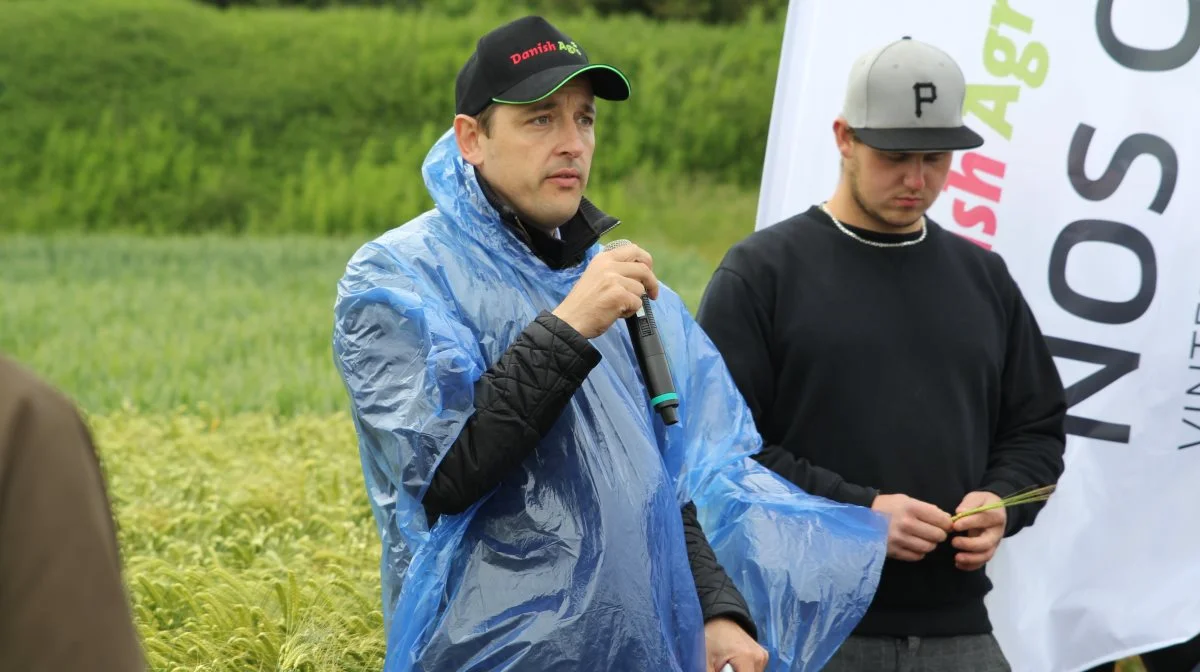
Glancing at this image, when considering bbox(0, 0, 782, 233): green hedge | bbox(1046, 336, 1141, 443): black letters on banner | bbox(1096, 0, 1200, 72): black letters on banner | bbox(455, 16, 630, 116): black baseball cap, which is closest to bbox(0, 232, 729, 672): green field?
bbox(455, 16, 630, 116): black baseball cap

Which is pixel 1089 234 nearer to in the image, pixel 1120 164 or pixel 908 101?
pixel 1120 164

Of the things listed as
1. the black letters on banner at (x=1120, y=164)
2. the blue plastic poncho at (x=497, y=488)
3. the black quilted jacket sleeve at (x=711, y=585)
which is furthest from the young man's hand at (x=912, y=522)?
the black letters on banner at (x=1120, y=164)

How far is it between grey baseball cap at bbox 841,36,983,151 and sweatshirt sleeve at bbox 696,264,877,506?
45 cm

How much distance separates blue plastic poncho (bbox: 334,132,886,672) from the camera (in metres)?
2.61

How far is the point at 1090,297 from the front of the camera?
442cm

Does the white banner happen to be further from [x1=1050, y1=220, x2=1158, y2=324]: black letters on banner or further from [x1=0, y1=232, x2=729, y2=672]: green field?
[x1=0, y1=232, x2=729, y2=672]: green field

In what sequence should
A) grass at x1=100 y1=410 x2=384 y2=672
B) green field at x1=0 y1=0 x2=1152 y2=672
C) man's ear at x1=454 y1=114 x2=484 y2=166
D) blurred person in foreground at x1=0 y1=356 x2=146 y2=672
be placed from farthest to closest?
green field at x1=0 y1=0 x2=1152 y2=672
grass at x1=100 y1=410 x2=384 y2=672
man's ear at x1=454 y1=114 x2=484 y2=166
blurred person in foreground at x1=0 y1=356 x2=146 y2=672

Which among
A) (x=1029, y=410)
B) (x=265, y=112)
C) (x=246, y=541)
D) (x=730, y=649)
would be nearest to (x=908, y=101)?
(x=1029, y=410)

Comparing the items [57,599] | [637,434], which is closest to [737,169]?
[637,434]

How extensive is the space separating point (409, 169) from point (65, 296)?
9.33 metres

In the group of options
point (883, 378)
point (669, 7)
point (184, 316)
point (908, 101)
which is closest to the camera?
point (883, 378)

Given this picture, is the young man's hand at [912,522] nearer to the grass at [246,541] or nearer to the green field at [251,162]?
the grass at [246,541]

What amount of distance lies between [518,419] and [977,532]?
1.42 metres

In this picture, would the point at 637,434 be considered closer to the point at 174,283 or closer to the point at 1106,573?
the point at 1106,573
